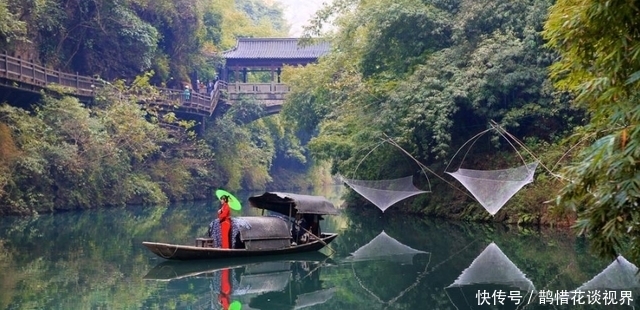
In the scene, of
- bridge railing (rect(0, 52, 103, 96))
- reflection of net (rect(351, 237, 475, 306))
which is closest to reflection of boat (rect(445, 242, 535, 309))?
reflection of net (rect(351, 237, 475, 306))

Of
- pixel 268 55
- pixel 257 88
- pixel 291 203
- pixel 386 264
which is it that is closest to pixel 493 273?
pixel 386 264

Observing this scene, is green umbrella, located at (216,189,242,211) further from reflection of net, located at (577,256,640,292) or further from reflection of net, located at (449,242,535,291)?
reflection of net, located at (577,256,640,292)

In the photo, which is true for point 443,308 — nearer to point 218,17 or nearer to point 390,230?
point 390,230

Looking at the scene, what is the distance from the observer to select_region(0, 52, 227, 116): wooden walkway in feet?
64.2

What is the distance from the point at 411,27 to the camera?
62.2ft

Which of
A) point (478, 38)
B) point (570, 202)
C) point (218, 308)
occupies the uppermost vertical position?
point (478, 38)

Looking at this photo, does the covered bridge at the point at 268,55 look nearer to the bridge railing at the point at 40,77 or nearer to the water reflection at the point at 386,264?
the bridge railing at the point at 40,77

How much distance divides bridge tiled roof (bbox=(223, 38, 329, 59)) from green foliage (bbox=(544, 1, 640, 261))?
31.2m

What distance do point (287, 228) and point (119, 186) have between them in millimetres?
12696

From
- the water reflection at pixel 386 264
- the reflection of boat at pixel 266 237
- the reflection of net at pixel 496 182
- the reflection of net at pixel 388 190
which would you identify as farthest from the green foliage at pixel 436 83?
the reflection of boat at pixel 266 237

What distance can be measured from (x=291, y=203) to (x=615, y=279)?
5.39 meters

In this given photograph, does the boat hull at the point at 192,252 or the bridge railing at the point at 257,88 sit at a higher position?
the bridge railing at the point at 257,88

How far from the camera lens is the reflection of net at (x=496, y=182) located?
13117 mm

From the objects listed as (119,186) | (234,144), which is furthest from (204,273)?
(234,144)
